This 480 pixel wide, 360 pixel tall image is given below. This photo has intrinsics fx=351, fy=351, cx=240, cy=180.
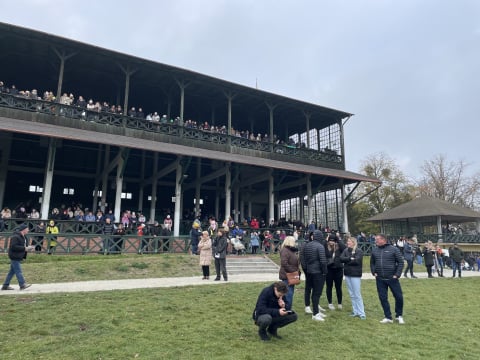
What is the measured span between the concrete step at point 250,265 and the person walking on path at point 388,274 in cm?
746

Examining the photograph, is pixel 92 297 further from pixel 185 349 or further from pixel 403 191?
pixel 403 191

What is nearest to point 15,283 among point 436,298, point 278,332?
point 278,332

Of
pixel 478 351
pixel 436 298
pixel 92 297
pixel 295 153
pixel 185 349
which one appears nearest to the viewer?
pixel 185 349

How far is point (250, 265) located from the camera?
47.9 ft

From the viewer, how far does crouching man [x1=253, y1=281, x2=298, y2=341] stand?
5082 mm

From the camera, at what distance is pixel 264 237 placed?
57.6ft

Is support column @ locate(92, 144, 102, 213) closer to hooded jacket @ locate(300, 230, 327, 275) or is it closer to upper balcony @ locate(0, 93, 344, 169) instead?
upper balcony @ locate(0, 93, 344, 169)

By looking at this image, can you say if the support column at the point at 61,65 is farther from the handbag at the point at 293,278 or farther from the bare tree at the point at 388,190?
Result: the bare tree at the point at 388,190

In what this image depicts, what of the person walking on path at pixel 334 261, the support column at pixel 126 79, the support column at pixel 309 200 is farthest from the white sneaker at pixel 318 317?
the support column at pixel 309 200

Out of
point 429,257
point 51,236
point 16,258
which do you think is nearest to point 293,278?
point 16,258

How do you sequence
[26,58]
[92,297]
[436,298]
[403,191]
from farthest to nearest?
[403,191] → [26,58] → [436,298] → [92,297]

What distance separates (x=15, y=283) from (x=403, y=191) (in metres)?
41.8

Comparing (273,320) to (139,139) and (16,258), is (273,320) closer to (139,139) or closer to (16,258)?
(16,258)

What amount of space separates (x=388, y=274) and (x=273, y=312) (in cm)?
267
